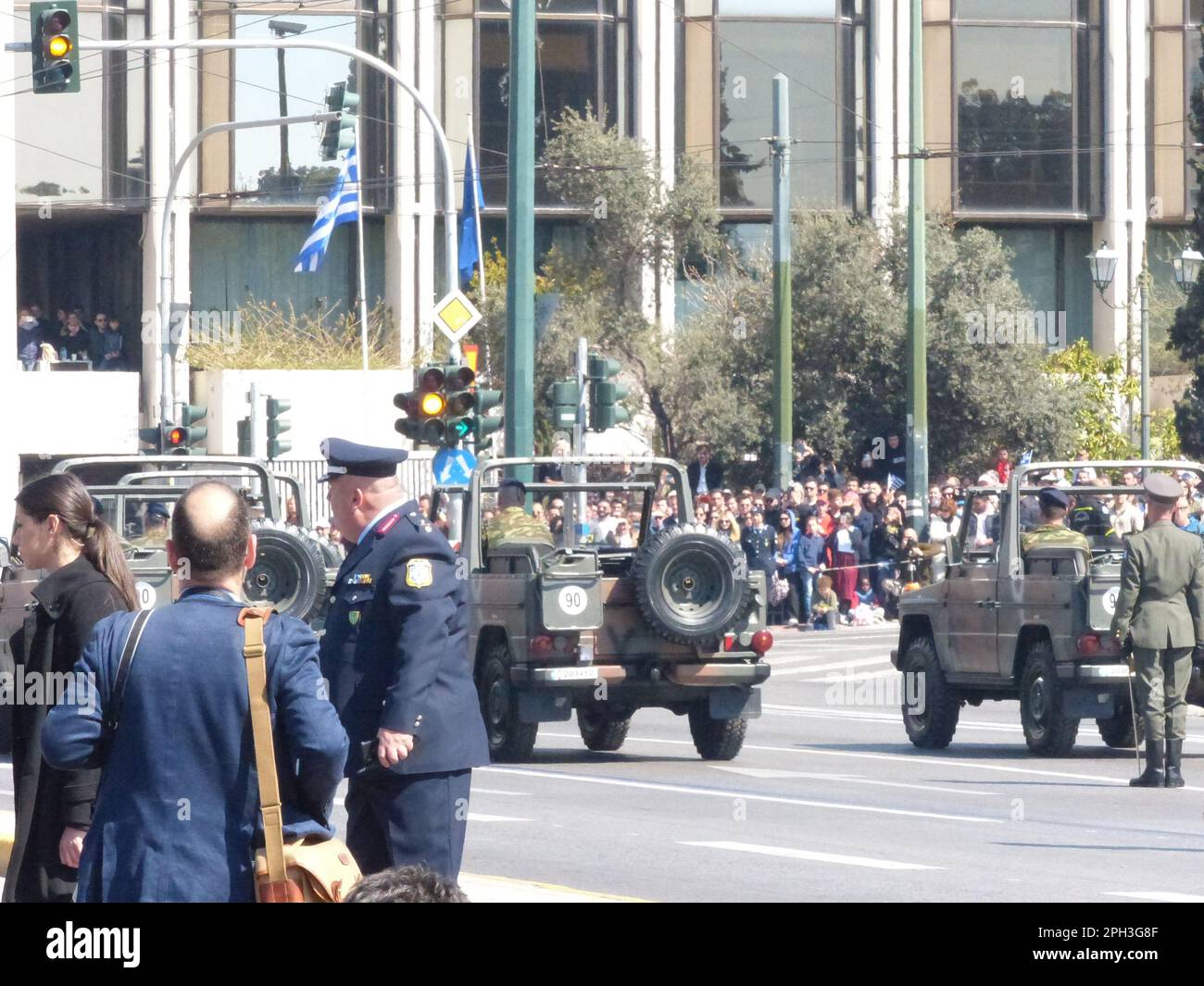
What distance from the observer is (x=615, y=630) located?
611 inches

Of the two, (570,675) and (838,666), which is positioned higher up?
(570,675)

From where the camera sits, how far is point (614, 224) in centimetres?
4444

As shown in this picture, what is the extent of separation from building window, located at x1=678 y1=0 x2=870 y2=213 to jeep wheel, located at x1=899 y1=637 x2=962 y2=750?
1295 inches

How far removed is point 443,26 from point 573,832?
40002 millimetres

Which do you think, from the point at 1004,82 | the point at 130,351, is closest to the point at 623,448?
the point at 130,351

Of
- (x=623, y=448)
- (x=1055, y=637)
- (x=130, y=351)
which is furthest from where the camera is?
(x=130, y=351)

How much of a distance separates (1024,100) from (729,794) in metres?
40.3

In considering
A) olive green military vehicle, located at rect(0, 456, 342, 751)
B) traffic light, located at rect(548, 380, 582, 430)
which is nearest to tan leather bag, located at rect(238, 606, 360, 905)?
olive green military vehicle, located at rect(0, 456, 342, 751)

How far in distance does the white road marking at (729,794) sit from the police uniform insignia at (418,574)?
5.47 metres

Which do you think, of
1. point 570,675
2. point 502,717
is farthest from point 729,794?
point 502,717

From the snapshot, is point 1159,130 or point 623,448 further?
point 1159,130

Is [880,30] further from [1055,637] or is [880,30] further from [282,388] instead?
[1055,637]

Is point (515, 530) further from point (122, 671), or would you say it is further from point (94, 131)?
point (94, 131)

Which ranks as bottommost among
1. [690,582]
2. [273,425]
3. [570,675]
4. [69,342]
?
[570,675]
